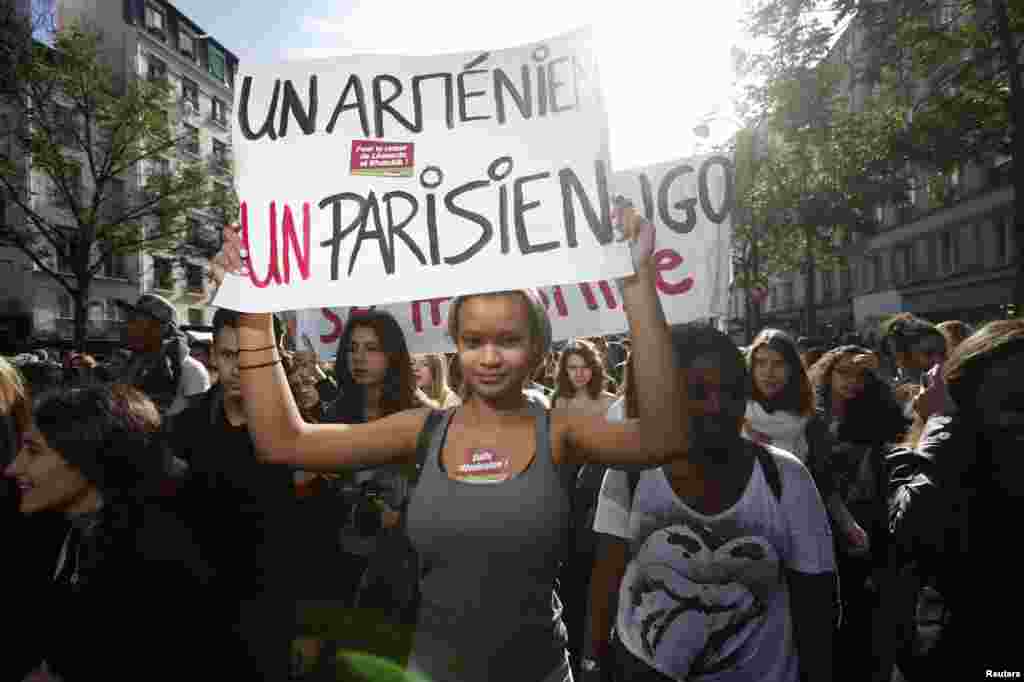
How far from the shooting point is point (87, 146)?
23.2m

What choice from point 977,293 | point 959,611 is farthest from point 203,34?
point 959,611

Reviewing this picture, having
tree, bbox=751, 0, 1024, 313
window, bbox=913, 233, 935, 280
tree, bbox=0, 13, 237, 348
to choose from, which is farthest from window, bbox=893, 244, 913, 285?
tree, bbox=0, 13, 237, 348

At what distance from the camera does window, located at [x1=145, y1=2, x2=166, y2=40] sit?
37.6 metres

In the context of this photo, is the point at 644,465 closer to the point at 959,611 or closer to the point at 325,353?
the point at 959,611

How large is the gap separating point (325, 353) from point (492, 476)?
7.82ft

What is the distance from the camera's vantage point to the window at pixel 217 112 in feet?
143

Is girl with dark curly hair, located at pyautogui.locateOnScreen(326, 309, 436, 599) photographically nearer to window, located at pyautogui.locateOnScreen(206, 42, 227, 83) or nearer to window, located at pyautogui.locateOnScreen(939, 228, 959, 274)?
window, located at pyautogui.locateOnScreen(939, 228, 959, 274)

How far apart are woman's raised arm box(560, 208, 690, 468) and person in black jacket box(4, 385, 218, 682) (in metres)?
1.42

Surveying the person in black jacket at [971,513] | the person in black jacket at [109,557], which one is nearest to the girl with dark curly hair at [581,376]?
the person in black jacket at [109,557]

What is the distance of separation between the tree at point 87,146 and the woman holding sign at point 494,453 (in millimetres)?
20858

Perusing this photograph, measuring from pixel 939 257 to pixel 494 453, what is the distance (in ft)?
123

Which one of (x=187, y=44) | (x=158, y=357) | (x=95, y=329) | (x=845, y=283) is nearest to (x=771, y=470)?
(x=158, y=357)

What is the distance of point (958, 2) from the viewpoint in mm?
12016

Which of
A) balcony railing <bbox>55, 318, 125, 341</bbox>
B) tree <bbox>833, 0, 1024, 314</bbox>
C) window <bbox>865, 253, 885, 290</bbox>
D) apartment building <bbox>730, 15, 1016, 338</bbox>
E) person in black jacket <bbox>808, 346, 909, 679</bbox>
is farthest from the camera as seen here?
window <bbox>865, 253, 885, 290</bbox>
